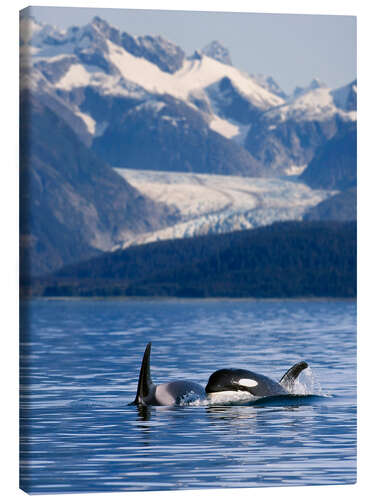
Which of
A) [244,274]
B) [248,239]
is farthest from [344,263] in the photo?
[248,239]

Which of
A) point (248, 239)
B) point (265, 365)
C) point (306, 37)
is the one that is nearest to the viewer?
point (306, 37)

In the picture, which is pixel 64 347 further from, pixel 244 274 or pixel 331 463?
pixel 244 274

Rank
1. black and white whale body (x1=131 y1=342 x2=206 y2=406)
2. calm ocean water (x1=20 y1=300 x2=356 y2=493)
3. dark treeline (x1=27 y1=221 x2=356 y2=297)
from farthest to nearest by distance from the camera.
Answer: dark treeline (x1=27 y1=221 x2=356 y2=297), black and white whale body (x1=131 y1=342 x2=206 y2=406), calm ocean water (x1=20 y1=300 x2=356 y2=493)

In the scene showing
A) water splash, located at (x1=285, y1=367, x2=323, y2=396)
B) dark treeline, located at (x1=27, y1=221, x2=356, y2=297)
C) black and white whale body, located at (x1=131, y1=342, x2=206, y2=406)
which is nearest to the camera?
black and white whale body, located at (x1=131, y1=342, x2=206, y2=406)

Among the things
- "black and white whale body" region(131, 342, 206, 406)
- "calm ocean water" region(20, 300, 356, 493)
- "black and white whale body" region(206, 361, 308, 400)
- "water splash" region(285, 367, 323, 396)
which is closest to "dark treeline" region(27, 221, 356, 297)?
"water splash" region(285, 367, 323, 396)

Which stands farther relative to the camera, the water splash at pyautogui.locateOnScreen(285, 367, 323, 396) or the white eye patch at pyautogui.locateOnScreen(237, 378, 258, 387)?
the water splash at pyautogui.locateOnScreen(285, 367, 323, 396)

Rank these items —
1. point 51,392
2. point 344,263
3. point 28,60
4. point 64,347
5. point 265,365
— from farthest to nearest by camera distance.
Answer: point 344,263 < point 64,347 < point 265,365 < point 51,392 < point 28,60

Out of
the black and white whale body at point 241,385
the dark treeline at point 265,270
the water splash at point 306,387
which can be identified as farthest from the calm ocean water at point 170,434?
the dark treeline at point 265,270

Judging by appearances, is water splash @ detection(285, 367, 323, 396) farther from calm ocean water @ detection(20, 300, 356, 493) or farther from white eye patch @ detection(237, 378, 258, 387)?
white eye patch @ detection(237, 378, 258, 387)

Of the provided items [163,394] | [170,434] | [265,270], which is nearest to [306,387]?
[163,394]
